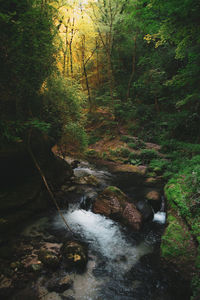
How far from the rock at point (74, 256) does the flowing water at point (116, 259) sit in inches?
7.6

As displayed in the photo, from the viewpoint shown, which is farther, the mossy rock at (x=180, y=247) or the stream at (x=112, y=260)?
the mossy rock at (x=180, y=247)

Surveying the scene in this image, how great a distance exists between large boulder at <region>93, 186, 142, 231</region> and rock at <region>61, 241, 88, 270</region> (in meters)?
1.77

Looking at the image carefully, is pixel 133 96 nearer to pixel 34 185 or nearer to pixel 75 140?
pixel 75 140

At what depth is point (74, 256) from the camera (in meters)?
3.79

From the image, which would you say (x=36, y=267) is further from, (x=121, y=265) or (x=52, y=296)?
(x=121, y=265)

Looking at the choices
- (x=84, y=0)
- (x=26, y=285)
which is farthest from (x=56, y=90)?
(x=84, y=0)

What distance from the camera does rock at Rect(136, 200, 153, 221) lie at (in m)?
5.52

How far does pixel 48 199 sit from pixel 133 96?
600 inches

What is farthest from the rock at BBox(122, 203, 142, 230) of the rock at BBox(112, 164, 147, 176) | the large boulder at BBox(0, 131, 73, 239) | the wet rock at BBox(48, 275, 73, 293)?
the rock at BBox(112, 164, 147, 176)

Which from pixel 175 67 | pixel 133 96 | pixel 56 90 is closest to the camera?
pixel 56 90

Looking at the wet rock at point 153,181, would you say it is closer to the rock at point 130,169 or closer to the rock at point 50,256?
the rock at point 130,169

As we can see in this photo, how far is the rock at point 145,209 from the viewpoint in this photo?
5.52 m

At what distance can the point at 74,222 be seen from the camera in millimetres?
5398

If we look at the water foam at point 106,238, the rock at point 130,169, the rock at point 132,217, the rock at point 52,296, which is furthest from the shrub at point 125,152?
the rock at point 52,296
